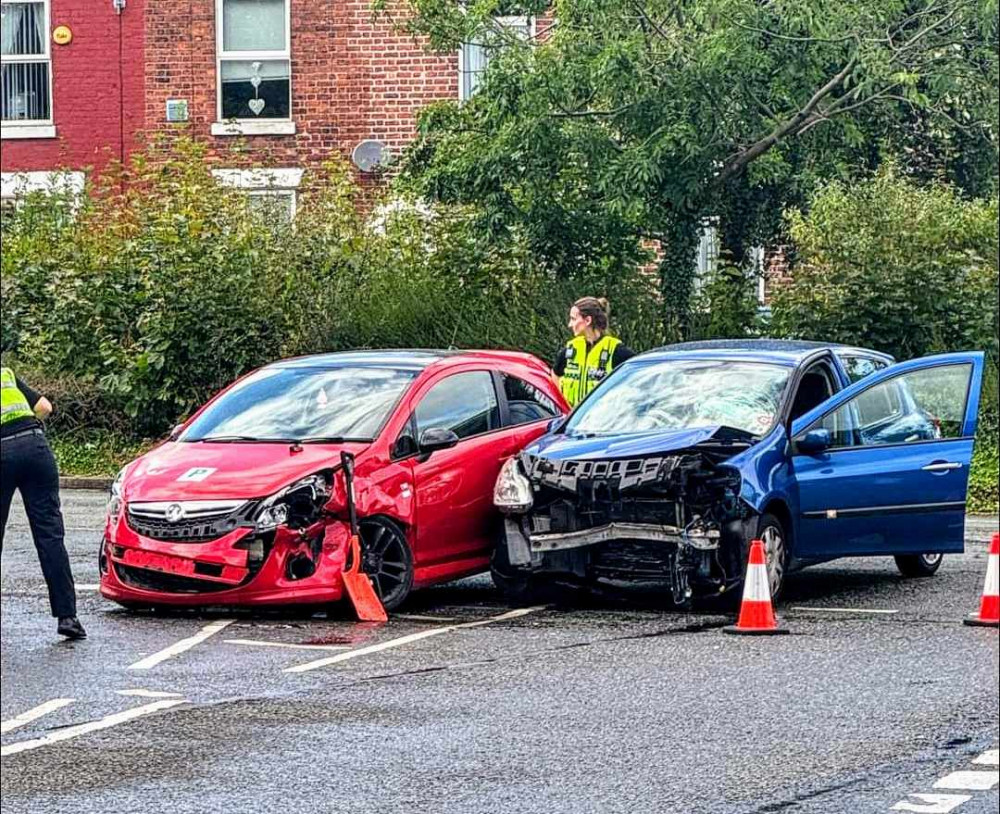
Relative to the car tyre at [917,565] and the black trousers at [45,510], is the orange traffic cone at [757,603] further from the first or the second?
the black trousers at [45,510]

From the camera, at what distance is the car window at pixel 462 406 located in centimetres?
1267

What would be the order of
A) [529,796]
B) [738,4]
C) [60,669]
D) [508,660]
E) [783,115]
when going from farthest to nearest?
[783,115], [738,4], [508,660], [60,669], [529,796]

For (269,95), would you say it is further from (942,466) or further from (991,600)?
(991,600)

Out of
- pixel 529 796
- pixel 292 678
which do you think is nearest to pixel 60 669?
pixel 292 678

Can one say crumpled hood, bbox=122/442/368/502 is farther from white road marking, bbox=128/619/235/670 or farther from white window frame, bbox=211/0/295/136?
white window frame, bbox=211/0/295/136

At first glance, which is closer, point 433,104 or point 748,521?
point 748,521

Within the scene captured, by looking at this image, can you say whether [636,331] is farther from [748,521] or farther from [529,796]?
[529,796]

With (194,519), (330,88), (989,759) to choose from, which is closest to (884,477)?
(194,519)

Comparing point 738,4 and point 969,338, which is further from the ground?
point 738,4

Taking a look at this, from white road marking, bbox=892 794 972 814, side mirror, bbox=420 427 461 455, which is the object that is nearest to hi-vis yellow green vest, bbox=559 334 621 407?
side mirror, bbox=420 427 461 455

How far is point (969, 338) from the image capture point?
2098 centimetres

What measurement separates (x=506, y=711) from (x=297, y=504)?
2.96 metres

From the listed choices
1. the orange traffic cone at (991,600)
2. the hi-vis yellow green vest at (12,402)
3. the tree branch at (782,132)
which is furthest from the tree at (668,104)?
the hi-vis yellow green vest at (12,402)

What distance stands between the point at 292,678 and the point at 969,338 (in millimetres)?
12636
